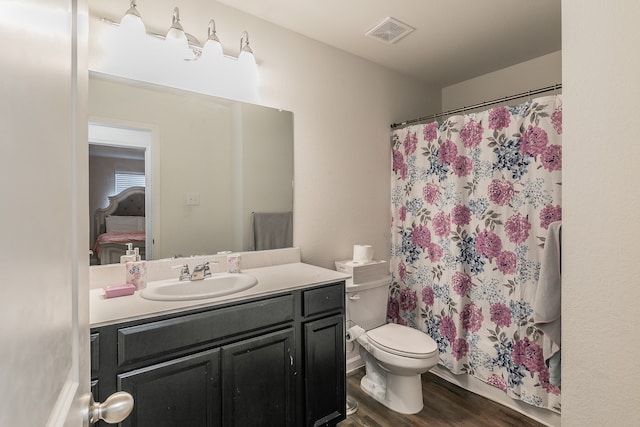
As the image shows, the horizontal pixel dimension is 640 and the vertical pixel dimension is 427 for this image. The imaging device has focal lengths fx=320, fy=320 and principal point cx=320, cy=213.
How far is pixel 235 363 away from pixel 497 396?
5.93ft

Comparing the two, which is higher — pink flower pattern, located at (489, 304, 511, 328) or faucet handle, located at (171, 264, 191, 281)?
faucet handle, located at (171, 264, 191, 281)

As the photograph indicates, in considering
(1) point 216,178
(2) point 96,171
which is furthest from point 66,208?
(1) point 216,178

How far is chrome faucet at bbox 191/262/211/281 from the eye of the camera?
1.68 m

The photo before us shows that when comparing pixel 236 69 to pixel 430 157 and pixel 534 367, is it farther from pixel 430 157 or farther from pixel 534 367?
pixel 534 367

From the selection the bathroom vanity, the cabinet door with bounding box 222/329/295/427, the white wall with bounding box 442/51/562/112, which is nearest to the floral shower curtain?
the white wall with bounding box 442/51/562/112

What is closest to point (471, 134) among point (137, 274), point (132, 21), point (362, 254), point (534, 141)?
point (534, 141)

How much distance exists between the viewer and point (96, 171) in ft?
5.03

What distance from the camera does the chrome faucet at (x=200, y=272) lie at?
168 cm

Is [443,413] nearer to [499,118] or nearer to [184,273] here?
[184,273]

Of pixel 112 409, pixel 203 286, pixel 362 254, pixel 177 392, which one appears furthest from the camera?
pixel 362 254

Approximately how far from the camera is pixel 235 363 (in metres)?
1.39

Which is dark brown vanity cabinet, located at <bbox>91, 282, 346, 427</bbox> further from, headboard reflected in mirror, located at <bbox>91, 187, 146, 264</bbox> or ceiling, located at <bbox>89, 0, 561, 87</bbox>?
ceiling, located at <bbox>89, 0, 561, 87</bbox>

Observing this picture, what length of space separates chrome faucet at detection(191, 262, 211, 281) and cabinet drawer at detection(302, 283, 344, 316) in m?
0.55

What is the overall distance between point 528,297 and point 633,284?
98 cm
